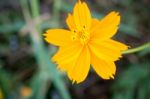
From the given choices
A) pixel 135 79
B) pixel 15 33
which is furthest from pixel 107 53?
pixel 15 33

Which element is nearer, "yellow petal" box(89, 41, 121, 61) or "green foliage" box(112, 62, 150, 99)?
"yellow petal" box(89, 41, 121, 61)

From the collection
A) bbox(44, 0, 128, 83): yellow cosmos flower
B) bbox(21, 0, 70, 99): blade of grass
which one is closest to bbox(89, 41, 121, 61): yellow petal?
bbox(44, 0, 128, 83): yellow cosmos flower

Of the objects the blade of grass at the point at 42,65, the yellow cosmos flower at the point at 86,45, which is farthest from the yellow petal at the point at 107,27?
the blade of grass at the point at 42,65

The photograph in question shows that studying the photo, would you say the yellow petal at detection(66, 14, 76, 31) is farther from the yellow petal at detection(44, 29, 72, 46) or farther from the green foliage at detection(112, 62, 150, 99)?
the green foliage at detection(112, 62, 150, 99)

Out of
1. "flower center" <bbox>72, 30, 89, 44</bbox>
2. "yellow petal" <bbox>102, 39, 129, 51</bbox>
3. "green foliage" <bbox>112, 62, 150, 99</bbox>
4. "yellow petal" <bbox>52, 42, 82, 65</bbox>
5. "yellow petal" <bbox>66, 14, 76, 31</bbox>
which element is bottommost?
"green foliage" <bbox>112, 62, 150, 99</bbox>

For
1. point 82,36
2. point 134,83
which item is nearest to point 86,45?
point 82,36

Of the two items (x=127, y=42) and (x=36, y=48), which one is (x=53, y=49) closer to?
(x=36, y=48)
